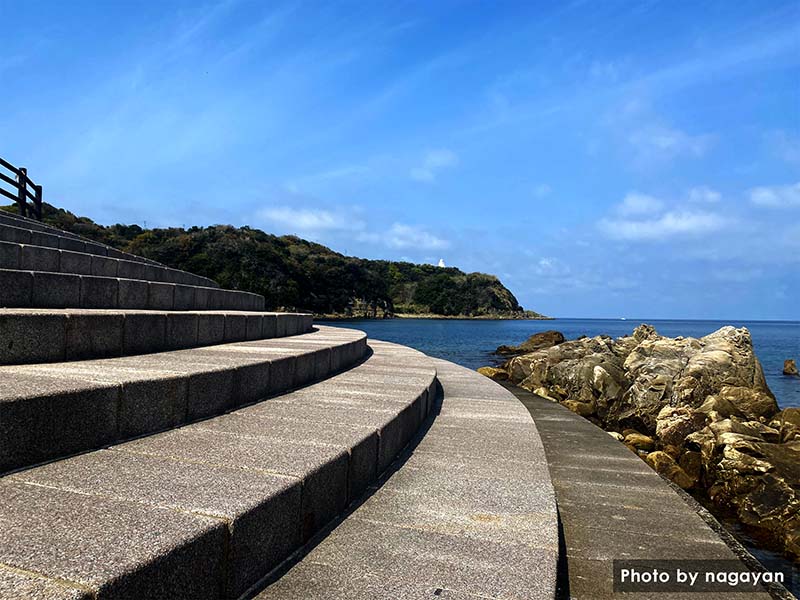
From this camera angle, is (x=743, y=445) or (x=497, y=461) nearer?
(x=497, y=461)

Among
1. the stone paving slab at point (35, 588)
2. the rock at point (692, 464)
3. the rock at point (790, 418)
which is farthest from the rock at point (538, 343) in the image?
the stone paving slab at point (35, 588)

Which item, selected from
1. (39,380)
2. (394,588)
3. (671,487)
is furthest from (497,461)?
(39,380)

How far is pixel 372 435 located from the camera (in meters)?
2.98

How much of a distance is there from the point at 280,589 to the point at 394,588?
43 cm

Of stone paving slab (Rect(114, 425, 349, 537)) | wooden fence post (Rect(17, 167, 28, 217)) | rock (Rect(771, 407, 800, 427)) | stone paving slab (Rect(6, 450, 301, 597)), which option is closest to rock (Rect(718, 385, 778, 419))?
rock (Rect(771, 407, 800, 427))

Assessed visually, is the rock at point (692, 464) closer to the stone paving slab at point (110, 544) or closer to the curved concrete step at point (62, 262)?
the stone paving slab at point (110, 544)

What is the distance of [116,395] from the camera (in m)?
2.43

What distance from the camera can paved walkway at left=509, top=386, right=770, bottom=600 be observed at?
8.18ft

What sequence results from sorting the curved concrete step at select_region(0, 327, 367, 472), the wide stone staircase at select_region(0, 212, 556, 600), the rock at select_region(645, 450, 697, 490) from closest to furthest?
the wide stone staircase at select_region(0, 212, 556, 600), the curved concrete step at select_region(0, 327, 367, 472), the rock at select_region(645, 450, 697, 490)

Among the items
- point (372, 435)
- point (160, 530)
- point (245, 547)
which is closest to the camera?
point (160, 530)

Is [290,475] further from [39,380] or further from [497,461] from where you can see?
[497,461]

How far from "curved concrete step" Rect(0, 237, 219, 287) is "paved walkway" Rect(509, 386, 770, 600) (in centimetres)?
570

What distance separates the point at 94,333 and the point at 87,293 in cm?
153

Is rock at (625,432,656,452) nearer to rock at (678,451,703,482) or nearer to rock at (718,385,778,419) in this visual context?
rock at (678,451,703,482)
